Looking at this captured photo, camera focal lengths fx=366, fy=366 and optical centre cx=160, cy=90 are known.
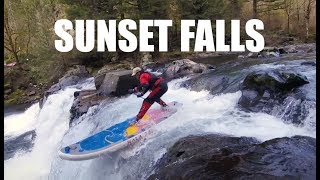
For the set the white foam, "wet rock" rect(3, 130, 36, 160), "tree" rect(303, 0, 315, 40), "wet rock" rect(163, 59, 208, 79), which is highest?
"tree" rect(303, 0, 315, 40)

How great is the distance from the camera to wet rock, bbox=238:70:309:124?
523 centimetres

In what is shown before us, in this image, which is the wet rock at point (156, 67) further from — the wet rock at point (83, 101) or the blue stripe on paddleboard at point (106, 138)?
the blue stripe on paddleboard at point (106, 138)

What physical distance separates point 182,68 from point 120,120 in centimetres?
246

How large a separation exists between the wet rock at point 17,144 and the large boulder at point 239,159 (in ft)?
12.8

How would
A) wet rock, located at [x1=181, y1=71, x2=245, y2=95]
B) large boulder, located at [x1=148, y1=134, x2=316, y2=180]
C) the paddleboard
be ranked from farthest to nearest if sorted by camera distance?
wet rock, located at [x1=181, y1=71, x2=245, y2=95] → the paddleboard → large boulder, located at [x1=148, y1=134, x2=316, y2=180]

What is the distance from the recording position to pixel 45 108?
7.78 meters

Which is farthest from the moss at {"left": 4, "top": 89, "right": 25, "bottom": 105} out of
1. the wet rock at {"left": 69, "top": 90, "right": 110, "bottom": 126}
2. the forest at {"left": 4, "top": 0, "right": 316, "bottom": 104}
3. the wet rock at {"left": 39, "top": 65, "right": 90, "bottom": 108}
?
the wet rock at {"left": 69, "top": 90, "right": 110, "bottom": 126}

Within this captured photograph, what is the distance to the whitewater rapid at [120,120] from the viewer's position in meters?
4.74

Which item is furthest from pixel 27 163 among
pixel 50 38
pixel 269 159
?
pixel 269 159

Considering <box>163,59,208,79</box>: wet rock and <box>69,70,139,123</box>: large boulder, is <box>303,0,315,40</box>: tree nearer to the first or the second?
<box>163,59,208,79</box>: wet rock

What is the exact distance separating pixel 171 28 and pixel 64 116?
276 centimetres

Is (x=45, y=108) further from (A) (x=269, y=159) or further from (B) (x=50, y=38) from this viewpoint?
(A) (x=269, y=159)

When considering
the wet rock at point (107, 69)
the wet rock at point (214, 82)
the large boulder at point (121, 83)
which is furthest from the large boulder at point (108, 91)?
the wet rock at point (214, 82)

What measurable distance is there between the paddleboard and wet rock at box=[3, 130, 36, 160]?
8.91 feet
